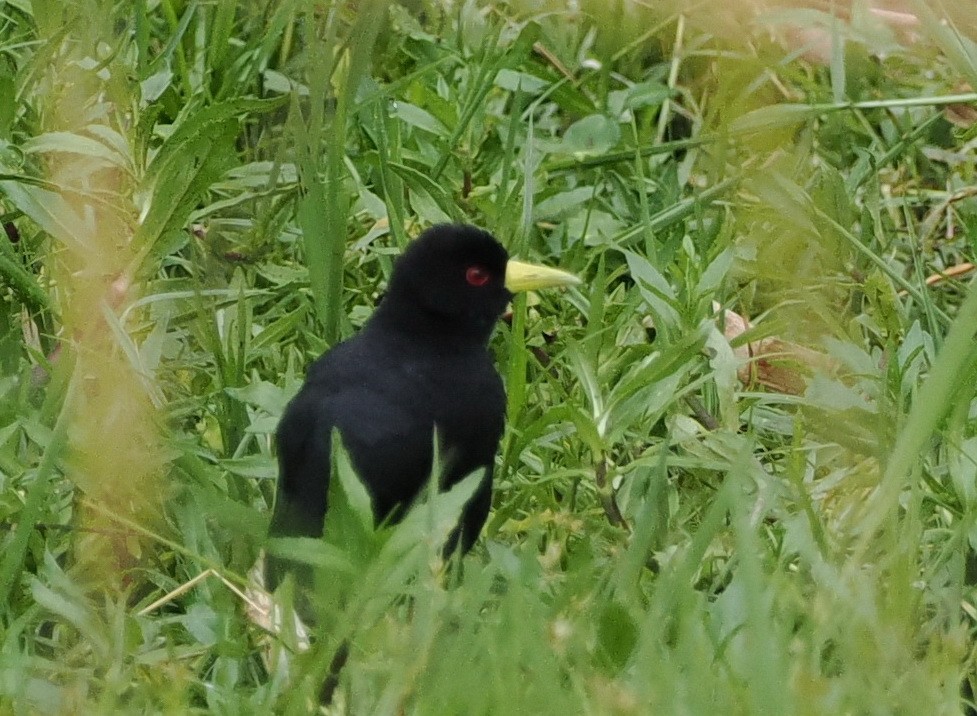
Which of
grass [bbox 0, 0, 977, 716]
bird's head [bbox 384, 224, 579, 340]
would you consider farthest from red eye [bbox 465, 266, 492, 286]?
grass [bbox 0, 0, 977, 716]

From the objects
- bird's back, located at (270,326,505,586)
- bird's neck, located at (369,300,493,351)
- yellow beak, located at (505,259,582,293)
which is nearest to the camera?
bird's back, located at (270,326,505,586)

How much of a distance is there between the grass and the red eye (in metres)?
0.16

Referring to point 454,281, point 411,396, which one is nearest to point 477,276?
point 454,281

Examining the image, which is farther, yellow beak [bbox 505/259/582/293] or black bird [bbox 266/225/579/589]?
yellow beak [bbox 505/259/582/293]

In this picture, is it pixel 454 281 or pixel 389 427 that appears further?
pixel 454 281

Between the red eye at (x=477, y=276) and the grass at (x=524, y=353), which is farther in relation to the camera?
the red eye at (x=477, y=276)

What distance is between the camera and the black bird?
2.62m

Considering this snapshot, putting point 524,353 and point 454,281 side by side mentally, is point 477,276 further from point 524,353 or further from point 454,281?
point 524,353

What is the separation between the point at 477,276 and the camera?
290 cm

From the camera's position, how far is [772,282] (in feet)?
12.5

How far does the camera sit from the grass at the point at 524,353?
2070mm

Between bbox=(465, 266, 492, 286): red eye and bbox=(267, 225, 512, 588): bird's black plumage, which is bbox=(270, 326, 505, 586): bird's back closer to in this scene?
bbox=(267, 225, 512, 588): bird's black plumage

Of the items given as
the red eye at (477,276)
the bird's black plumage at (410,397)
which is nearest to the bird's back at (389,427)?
the bird's black plumage at (410,397)

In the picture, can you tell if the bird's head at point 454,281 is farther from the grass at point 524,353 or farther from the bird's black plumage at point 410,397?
the grass at point 524,353
